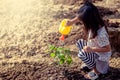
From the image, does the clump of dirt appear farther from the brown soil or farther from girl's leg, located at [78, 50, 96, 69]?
girl's leg, located at [78, 50, 96, 69]

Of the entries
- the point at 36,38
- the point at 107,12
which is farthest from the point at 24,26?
the point at 107,12

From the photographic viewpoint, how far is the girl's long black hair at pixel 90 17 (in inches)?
140

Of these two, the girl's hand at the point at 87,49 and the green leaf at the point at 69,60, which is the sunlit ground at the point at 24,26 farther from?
the girl's hand at the point at 87,49

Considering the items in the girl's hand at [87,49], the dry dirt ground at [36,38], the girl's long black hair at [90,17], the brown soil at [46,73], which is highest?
the girl's long black hair at [90,17]

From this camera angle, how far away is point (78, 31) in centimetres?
519

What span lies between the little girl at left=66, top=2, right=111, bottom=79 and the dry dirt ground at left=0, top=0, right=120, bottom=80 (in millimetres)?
152

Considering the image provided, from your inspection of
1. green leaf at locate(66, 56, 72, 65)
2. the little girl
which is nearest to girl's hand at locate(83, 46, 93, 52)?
the little girl

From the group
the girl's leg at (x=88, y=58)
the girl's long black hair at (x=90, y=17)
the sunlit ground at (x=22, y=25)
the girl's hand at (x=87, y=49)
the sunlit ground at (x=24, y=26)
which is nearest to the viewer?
the girl's long black hair at (x=90, y=17)

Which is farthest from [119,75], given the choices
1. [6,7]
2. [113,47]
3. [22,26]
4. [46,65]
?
[6,7]

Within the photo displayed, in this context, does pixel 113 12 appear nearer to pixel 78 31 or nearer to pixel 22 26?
pixel 78 31

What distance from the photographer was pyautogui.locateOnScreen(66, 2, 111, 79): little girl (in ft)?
11.8

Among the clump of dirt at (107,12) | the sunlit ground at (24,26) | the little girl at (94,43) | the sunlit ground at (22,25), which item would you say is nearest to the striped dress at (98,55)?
the little girl at (94,43)

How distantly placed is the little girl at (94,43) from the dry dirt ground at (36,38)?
0.50ft

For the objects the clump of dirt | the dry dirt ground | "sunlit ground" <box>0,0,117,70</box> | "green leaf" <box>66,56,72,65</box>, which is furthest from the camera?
the clump of dirt
